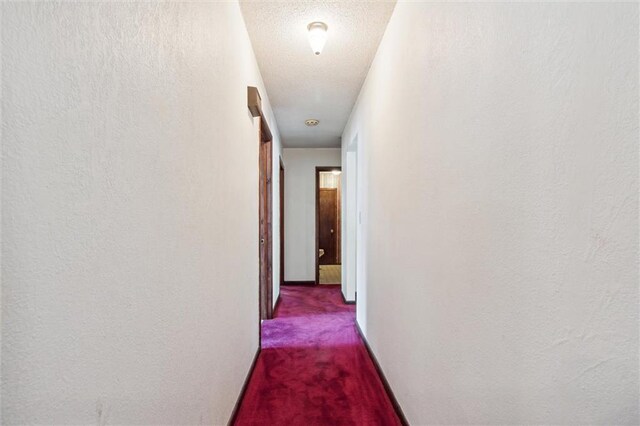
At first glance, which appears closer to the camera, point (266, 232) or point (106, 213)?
point (106, 213)

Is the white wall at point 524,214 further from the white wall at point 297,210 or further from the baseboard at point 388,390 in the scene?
the white wall at point 297,210

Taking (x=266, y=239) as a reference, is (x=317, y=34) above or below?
above

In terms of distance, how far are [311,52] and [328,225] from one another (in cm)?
658

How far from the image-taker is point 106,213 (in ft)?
2.23

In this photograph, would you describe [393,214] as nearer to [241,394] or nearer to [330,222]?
[241,394]

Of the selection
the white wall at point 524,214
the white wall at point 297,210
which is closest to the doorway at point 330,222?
the white wall at point 297,210

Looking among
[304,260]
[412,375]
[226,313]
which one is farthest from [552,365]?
[304,260]

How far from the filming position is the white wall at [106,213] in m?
0.49

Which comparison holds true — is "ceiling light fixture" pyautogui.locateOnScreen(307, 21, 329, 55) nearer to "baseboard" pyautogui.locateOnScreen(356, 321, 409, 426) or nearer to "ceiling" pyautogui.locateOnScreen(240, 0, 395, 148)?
"ceiling" pyautogui.locateOnScreen(240, 0, 395, 148)

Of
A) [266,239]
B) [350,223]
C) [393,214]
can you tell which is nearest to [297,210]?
[350,223]

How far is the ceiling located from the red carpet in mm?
2415

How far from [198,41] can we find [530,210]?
1267 mm

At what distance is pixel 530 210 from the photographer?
0.78 m

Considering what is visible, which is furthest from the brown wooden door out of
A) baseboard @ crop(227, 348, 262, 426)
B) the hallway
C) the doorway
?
the hallway
